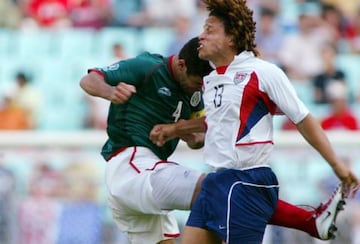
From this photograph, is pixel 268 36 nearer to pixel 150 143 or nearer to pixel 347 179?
pixel 150 143

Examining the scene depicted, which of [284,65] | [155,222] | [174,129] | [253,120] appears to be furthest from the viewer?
[284,65]

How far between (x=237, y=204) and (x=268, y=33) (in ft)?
24.3

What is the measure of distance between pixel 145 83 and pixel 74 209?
11.3 ft

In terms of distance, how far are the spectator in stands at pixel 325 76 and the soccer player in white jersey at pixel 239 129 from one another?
6.44 meters

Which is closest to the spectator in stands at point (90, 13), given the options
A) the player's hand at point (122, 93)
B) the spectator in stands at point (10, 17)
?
the spectator in stands at point (10, 17)

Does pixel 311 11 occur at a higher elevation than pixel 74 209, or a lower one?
higher

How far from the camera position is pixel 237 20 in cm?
629

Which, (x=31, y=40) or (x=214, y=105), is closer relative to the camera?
(x=214, y=105)

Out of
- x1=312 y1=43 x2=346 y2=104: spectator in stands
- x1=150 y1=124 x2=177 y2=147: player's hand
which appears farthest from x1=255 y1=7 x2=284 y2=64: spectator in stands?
x1=150 y1=124 x2=177 y2=147: player's hand

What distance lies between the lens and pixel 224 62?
20.9 feet

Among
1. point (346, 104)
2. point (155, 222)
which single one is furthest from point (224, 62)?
point (346, 104)

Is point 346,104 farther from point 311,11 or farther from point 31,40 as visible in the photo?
point 31,40

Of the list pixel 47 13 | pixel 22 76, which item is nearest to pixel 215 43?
pixel 22 76

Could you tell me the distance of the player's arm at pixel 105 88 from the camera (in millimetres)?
6391
